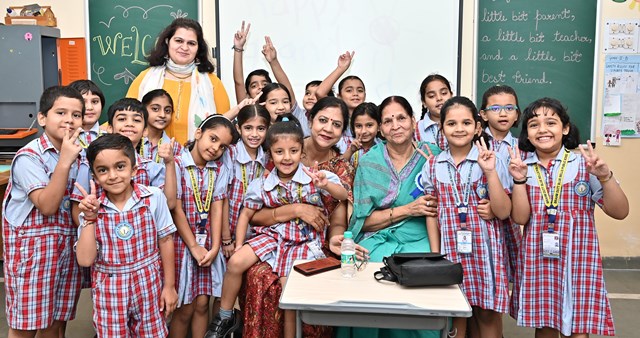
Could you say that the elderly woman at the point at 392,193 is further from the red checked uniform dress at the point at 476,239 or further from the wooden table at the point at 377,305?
the wooden table at the point at 377,305

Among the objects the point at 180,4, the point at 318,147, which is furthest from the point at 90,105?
the point at 180,4

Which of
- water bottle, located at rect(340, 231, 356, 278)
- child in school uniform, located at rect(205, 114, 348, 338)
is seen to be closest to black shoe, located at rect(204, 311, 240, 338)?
child in school uniform, located at rect(205, 114, 348, 338)

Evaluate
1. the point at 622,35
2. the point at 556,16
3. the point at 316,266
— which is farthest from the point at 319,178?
the point at 622,35

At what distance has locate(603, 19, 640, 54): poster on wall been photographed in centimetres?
432

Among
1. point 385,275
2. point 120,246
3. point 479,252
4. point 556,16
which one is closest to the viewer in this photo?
point 385,275

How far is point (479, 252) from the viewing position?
2459 millimetres

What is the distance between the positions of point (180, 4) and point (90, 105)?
189 centimetres

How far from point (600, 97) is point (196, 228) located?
3461 mm

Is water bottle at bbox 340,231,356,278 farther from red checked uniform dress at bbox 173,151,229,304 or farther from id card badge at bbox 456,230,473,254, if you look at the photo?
red checked uniform dress at bbox 173,151,229,304

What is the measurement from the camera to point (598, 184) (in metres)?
2.30

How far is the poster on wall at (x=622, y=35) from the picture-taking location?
4316 mm

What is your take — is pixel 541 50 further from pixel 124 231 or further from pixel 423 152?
pixel 124 231

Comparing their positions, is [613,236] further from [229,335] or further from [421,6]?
[229,335]

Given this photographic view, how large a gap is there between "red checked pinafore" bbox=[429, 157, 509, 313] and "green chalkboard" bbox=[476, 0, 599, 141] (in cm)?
217
